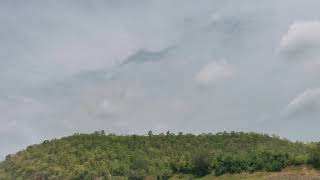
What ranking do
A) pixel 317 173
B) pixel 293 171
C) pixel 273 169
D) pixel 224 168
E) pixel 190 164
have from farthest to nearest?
pixel 190 164, pixel 224 168, pixel 273 169, pixel 293 171, pixel 317 173

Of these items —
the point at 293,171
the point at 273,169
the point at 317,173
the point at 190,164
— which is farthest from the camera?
the point at 190,164

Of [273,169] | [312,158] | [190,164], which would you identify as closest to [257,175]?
[273,169]

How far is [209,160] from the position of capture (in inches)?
7338

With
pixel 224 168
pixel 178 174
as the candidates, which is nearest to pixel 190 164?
pixel 178 174

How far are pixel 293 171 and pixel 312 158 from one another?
24.0 feet

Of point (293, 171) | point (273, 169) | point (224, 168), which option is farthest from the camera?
point (224, 168)

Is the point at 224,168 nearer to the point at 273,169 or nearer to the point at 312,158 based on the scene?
the point at 273,169

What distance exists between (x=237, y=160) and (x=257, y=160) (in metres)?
7.06

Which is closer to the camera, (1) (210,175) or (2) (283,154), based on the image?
(2) (283,154)

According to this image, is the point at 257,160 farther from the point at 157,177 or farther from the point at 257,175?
the point at 157,177

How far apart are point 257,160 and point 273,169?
267 inches

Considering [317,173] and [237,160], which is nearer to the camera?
[317,173]

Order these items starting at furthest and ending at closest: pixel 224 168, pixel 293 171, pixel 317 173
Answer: pixel 224 168, pixel 293 171, pixel 317 173

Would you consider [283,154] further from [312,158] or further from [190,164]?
[190,164]
